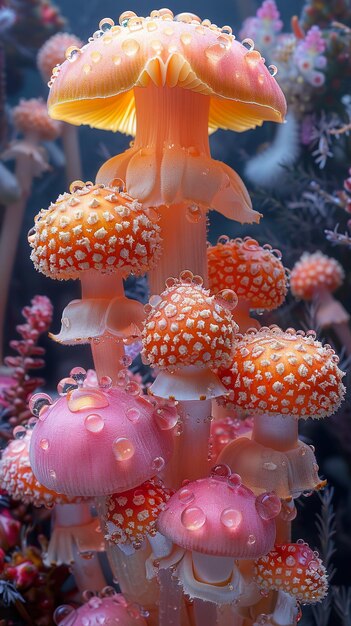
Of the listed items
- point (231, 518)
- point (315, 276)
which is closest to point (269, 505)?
point (231, 518)

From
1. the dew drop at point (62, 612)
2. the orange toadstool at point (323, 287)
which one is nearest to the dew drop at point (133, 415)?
the dew drop at point (62, 612)

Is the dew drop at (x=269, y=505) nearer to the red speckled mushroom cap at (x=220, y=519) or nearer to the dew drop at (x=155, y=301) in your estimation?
the red speckled mushroom cap at (x=220, y=519)

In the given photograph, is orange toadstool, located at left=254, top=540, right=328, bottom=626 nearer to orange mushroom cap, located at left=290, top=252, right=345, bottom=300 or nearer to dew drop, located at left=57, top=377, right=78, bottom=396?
dew drop, located at left=57, top=377, right=78, bottom=396

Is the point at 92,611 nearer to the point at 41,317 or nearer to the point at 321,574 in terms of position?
the point at 321,574

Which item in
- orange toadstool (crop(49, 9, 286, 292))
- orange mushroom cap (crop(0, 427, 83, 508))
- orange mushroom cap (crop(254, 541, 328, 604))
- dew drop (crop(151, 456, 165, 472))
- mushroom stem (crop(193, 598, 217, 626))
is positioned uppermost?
orange toadstool (crop(49, 9, 286, 292))

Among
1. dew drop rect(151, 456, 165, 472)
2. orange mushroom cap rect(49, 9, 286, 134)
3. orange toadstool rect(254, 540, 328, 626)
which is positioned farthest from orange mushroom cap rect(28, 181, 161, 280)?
orange toadstool rect(254, 540, 328, 626)

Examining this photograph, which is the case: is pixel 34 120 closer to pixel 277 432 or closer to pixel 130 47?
pixel 130 47

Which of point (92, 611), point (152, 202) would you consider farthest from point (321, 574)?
point (152, 202)
